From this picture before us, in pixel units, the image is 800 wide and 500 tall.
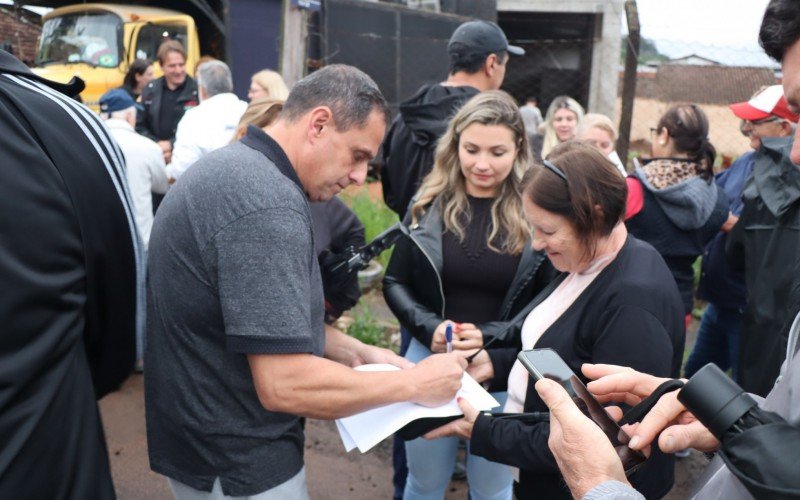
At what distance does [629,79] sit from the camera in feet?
17.9

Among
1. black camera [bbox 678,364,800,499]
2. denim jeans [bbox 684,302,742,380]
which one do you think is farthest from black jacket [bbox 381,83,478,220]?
black camera [bbox 678,364,800,499]

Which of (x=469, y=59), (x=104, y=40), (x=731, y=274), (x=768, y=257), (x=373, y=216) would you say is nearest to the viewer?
(x=768, y=257)

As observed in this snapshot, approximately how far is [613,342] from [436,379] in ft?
1.63

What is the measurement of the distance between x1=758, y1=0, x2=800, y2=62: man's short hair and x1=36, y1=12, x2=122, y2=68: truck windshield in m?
9.89

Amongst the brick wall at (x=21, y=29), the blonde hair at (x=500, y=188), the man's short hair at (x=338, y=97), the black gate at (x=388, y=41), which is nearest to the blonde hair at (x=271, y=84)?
the blonde hair at (x=500, y=188)

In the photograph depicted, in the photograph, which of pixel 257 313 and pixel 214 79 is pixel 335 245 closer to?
pixel 257 313

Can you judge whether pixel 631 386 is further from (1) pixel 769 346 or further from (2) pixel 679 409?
(1) pixel 769 346

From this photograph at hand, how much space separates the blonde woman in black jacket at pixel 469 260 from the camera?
268cm

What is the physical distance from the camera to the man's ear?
179 centimetres

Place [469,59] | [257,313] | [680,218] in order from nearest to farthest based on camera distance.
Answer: [257,313], [680,218], [469,59]

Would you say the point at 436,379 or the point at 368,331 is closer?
the point at 436,379

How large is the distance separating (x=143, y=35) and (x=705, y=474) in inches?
405

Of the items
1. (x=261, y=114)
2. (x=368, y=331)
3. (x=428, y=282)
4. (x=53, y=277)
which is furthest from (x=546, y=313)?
(x=368, y=331)

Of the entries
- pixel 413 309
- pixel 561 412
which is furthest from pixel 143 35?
pixel 561 412
